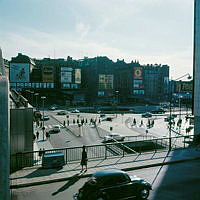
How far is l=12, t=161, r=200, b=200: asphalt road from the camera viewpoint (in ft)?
32.3

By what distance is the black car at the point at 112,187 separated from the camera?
8.76 metres

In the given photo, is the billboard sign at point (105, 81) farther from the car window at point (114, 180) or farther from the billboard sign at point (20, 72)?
the car window at point (114, 180)

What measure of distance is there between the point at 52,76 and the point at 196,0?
266ft

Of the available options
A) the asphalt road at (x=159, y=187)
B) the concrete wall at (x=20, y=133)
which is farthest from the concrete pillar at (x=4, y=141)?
the concrete wall at (x=20, y=133)

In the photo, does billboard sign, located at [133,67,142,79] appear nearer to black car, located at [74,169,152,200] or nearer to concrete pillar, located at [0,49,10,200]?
black car, located at [74,169,152,200]

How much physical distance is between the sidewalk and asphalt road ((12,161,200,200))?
1.46 feet

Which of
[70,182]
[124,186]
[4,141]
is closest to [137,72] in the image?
[70,182]

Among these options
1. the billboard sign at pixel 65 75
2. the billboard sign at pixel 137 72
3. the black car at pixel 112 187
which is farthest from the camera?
the billboard sign at pixel 137 72

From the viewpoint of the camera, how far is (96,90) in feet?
378

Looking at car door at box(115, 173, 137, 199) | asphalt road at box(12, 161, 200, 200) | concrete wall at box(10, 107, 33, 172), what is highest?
concrete wall at box(10, 107, 33, 172)

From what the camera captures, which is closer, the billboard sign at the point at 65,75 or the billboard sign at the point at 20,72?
the billboard sign at the point at 20,72

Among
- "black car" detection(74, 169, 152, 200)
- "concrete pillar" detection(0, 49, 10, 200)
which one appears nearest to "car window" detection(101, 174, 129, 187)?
"black car" detection(74, 169, 152, 200)

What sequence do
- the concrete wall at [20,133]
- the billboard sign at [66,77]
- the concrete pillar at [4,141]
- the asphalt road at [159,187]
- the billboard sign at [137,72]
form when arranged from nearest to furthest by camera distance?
the concrete pillar at [4,141], the asphalt road at [159,187], the concrete wall at [20,133], the billboard sign at [66,77], the billboard sign at [137,72]

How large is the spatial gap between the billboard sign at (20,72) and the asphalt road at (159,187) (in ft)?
285
